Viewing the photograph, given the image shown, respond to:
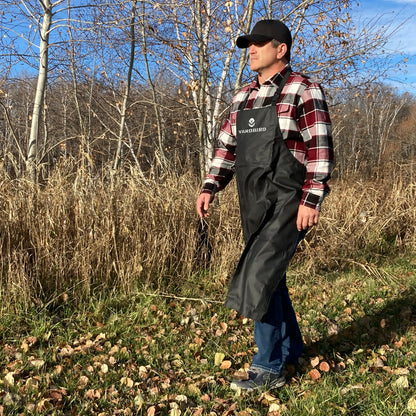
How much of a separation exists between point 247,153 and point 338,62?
4680mm

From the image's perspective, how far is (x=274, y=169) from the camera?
2.22 meters

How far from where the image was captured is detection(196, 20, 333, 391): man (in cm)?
215

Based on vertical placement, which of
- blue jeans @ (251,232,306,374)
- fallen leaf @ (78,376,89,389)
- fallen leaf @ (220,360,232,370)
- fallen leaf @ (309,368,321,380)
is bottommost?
fallen leaf @ (78,376,89,389)

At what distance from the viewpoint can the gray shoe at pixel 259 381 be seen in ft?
7.89

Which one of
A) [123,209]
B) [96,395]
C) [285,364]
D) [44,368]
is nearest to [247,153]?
[285,364]

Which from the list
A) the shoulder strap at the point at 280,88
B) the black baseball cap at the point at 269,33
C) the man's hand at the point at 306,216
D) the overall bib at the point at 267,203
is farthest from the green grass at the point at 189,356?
the black baseball cap at the point at 269,33

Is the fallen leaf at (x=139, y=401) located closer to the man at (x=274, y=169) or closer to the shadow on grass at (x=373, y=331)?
the man at (x=274, y=169)

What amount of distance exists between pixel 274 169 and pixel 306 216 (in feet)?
0.99

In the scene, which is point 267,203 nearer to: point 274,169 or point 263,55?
point 274,169

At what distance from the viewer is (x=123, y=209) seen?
13.5 ft

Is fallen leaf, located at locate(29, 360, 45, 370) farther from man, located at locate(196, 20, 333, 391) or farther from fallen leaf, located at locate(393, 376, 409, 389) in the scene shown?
fallen leaf, located at locate(393, 376, 409, 389)

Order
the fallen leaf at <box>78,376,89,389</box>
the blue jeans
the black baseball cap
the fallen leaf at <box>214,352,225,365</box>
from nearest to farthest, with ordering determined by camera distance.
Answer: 1. the black baseball cap
2. the blue jeans
3. the fallen leaf at <box>78,376,89,389</box>
4. the fallen leaf at <box>214,352,225,365</box>

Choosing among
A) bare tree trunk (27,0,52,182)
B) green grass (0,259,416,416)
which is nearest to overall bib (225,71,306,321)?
green grass (0,259,416,416)

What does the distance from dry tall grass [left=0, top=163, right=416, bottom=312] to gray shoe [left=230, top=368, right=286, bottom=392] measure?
5.54 ft
